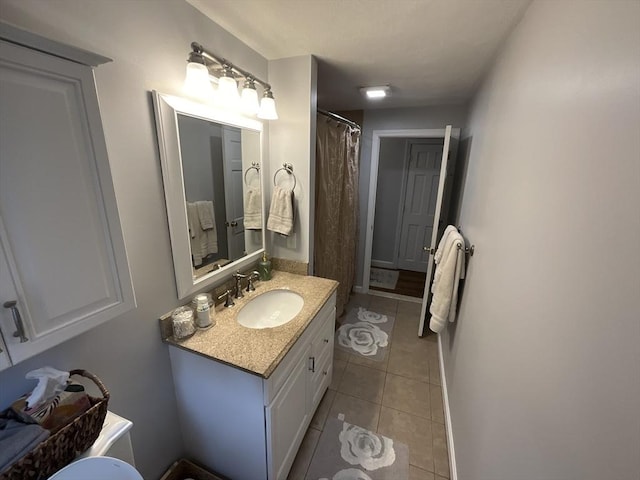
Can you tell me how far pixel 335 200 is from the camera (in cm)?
241

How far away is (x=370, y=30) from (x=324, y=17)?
0.83 ft

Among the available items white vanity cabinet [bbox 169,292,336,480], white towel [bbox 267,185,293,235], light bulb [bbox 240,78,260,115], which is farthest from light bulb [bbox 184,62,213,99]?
white vanity cabinet [bbox 169,292,336,480]

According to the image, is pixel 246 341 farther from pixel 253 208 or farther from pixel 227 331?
pixel 253 208

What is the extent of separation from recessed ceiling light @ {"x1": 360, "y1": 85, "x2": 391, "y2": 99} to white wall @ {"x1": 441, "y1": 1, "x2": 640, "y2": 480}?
1.12m

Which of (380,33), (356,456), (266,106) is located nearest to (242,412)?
(356,456)

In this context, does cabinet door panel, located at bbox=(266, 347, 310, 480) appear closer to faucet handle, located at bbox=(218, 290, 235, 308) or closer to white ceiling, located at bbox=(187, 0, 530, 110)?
faucet handle, located at bbox=(218, 290, 235, 308)

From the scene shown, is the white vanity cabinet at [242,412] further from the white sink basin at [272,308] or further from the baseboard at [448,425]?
the baseboard at [448,425]

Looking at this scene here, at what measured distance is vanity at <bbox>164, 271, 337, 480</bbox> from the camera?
1120mm

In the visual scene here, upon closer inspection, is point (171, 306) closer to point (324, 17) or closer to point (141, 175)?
point (141, 175)

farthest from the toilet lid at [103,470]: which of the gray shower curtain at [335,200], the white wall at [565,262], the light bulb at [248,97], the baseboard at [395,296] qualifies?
the baseboard at [395,296]

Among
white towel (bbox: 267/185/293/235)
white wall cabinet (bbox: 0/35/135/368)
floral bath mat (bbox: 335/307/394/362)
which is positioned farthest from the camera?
floral bath mat (bbox: 335/307/394/362)

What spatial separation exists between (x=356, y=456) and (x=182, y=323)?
1281 millimetres

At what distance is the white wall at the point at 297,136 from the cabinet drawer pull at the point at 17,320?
1369mm

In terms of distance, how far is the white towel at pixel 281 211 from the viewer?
177 centimetres
